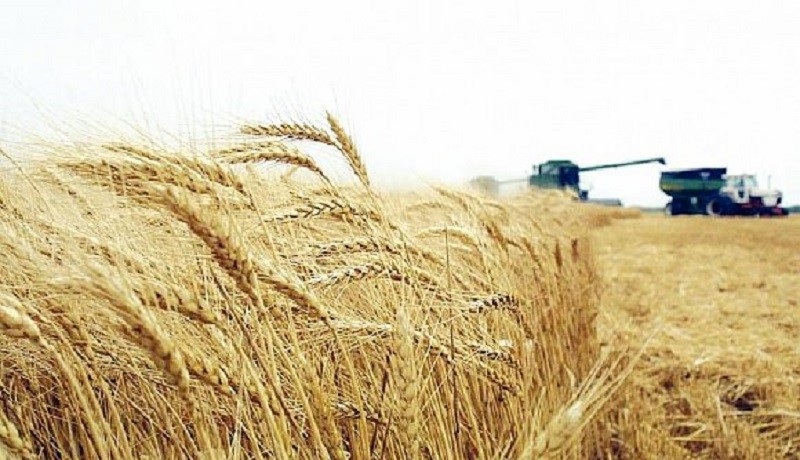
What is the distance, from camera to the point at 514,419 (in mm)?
1358

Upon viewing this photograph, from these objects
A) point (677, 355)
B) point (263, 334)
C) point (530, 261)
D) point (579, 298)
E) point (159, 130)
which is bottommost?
point (677, 355)

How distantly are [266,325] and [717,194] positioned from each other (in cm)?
2812

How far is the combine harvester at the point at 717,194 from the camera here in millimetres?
25359

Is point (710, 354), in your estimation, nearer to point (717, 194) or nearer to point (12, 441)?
point (12, 441)

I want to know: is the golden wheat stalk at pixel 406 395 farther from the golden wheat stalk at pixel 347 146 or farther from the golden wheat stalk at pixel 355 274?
the golden wheat stalk at pixel 347 146

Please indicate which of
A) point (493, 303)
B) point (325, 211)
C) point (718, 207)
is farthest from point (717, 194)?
point (325, 211)

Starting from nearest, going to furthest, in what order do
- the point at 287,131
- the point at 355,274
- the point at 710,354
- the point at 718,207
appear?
the point at 355,274 → the point at 287,131 → the point at 710,354 → the point at 718,207

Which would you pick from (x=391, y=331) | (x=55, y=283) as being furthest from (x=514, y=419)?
(x=55, y=283)

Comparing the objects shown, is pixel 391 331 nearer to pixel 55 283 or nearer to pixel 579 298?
pixel 55 283

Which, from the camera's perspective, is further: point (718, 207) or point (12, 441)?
point (718, 207)

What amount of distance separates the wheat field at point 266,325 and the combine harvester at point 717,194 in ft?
84.3

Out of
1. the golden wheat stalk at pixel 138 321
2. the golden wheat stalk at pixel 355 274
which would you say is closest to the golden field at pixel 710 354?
the golden wheat stalk at pixel 355 274

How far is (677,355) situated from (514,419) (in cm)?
238

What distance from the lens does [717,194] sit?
26.3 metres
